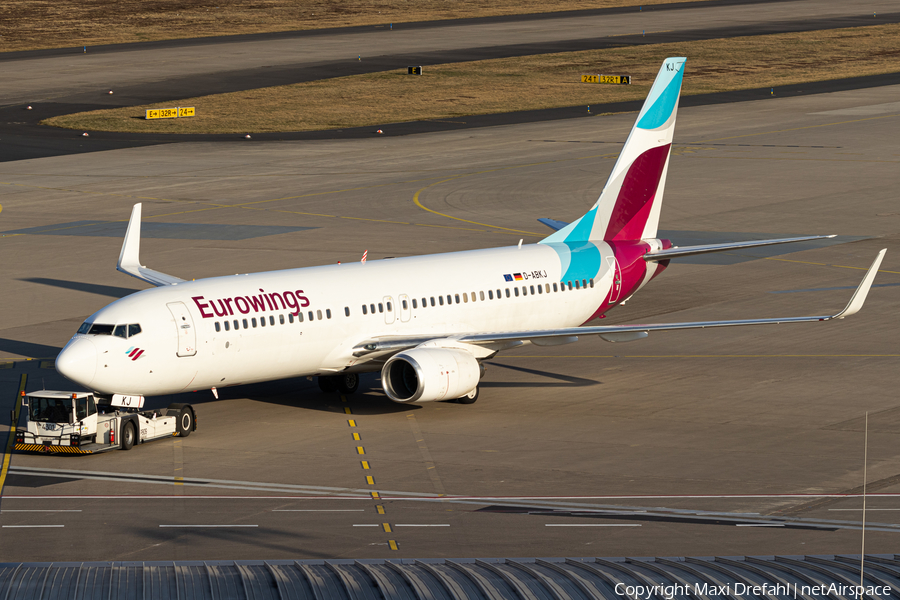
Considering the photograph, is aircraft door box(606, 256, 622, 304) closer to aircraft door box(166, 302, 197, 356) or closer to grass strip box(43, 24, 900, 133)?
aircraft door box(166, 302, 197, 356)

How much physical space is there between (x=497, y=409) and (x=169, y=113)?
259ft

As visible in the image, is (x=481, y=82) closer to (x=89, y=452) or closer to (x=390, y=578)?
(x=89, y=452)

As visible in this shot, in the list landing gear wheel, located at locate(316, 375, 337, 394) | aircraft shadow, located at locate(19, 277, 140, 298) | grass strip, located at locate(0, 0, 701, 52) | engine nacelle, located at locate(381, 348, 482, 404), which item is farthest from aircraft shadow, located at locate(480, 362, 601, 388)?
grass strip, located at locate(0, 0, 701, 52)

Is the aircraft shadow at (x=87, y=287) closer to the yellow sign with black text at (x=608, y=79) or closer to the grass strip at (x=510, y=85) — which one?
the grass strip at (x=510, y=85)

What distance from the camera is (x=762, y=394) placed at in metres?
45.2

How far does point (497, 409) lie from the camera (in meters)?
44.5

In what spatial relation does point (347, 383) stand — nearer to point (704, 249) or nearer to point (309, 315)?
point (309, 315)

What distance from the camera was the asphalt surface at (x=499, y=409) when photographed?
32.7 metres

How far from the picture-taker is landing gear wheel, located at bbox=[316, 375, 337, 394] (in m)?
46.4

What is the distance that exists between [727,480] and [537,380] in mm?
12859

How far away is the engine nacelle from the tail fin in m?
9.68

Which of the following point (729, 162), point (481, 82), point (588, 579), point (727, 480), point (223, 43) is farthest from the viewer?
point (223, 43)

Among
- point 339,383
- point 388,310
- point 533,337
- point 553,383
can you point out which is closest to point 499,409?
point 533,337

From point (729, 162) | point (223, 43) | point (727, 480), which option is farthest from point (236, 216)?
point (223, 43)
